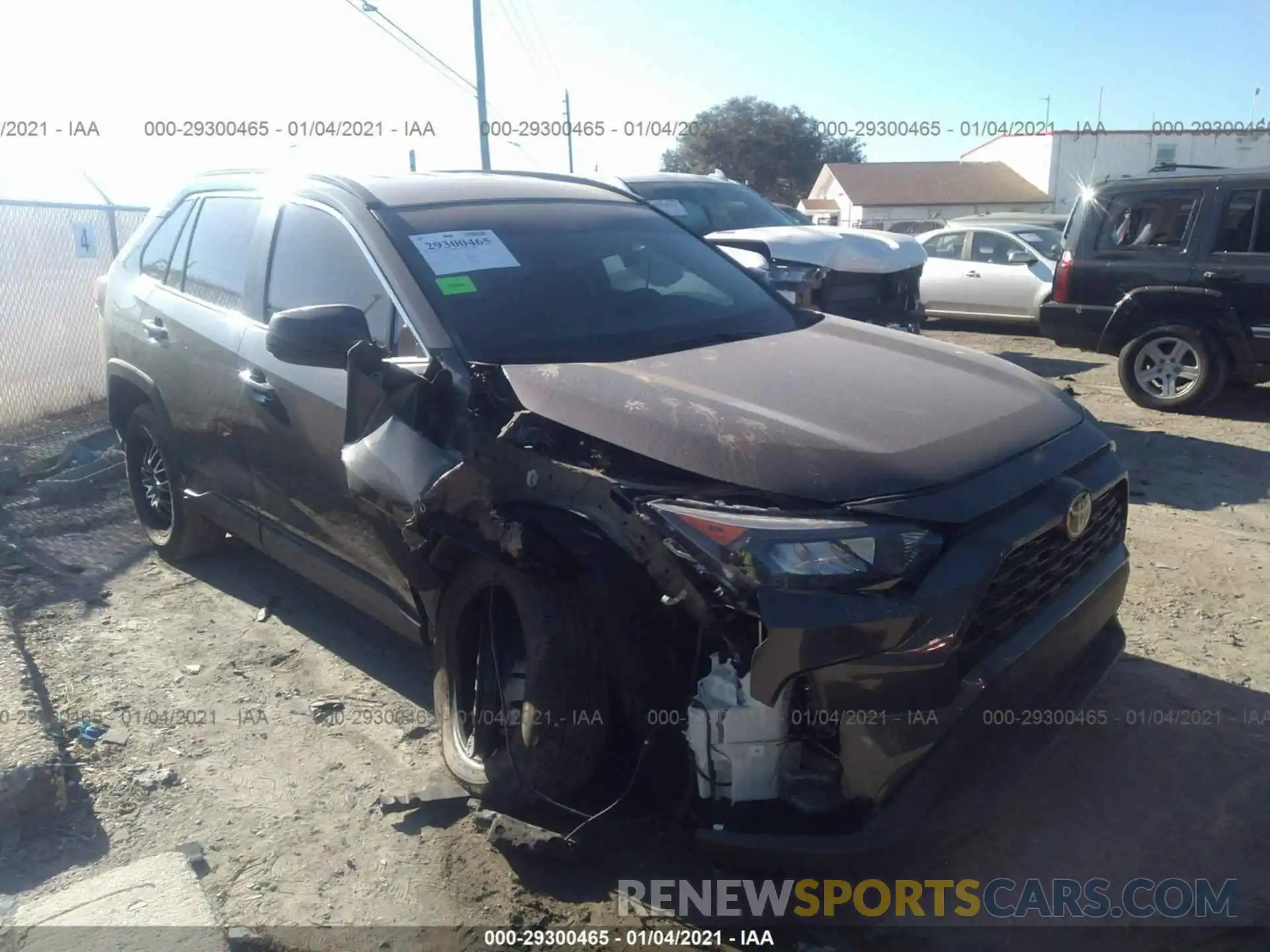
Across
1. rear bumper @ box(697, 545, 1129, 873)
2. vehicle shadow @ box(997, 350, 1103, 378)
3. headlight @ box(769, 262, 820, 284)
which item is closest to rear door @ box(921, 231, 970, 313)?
vehicle shadow @ box(997, 350, 1103, 378)

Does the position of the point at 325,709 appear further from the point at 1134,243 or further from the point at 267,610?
the point at 1134,243

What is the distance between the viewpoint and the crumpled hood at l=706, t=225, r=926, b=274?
7.13 metres

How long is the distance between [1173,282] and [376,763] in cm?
748

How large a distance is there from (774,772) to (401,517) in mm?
1381

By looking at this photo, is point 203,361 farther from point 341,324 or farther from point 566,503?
point 566,503

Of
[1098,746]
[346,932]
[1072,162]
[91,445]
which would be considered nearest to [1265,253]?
[1098,746]

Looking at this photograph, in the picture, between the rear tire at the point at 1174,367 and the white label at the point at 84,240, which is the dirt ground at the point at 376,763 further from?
the white label at the point at 84,240

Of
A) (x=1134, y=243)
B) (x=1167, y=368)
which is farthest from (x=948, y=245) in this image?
(x=1167, y=368)

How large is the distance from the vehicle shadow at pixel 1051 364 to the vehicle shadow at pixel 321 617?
25.5 feet

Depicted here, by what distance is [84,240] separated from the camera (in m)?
9.73

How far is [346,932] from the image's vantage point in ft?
8.88

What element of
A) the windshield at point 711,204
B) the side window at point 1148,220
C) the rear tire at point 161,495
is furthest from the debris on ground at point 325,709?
the side window at point 1148,220

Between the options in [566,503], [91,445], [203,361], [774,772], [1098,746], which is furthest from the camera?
[91,445]

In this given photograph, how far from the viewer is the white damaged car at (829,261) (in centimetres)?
702
